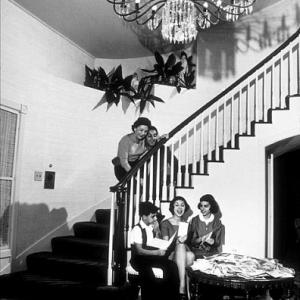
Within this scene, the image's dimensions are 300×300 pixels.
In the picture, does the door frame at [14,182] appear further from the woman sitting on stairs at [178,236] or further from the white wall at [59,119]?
the woman sitting on stairs at [178,236]

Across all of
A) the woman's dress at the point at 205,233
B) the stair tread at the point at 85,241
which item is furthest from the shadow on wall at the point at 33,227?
the woman's dress at the point at 205,233

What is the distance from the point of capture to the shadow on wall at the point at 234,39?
6730 mm

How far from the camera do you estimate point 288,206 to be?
30.9ft

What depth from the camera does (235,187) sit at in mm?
5441

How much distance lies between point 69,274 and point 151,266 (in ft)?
4.24

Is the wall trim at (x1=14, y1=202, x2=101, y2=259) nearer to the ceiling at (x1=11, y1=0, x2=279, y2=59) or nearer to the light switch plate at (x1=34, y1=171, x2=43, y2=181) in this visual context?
the light switch plate at (x1=34, y1=171, x2=43, y2=181)

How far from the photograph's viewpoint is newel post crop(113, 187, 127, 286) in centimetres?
461

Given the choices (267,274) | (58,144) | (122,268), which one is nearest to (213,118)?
(58,144)

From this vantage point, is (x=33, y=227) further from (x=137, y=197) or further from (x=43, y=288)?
(x=137, y=197)

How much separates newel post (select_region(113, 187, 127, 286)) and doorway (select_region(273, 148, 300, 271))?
13.0ft

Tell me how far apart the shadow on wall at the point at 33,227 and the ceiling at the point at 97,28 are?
2741mm

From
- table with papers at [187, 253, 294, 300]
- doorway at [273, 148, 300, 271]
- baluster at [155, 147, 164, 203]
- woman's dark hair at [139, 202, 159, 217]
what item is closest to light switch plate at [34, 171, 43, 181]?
baluster at [155, 147, 164, 203]

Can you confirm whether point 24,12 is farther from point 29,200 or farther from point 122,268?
point 122,268

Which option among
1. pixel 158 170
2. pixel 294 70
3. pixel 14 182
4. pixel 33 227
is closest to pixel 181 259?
pixel 158 170
